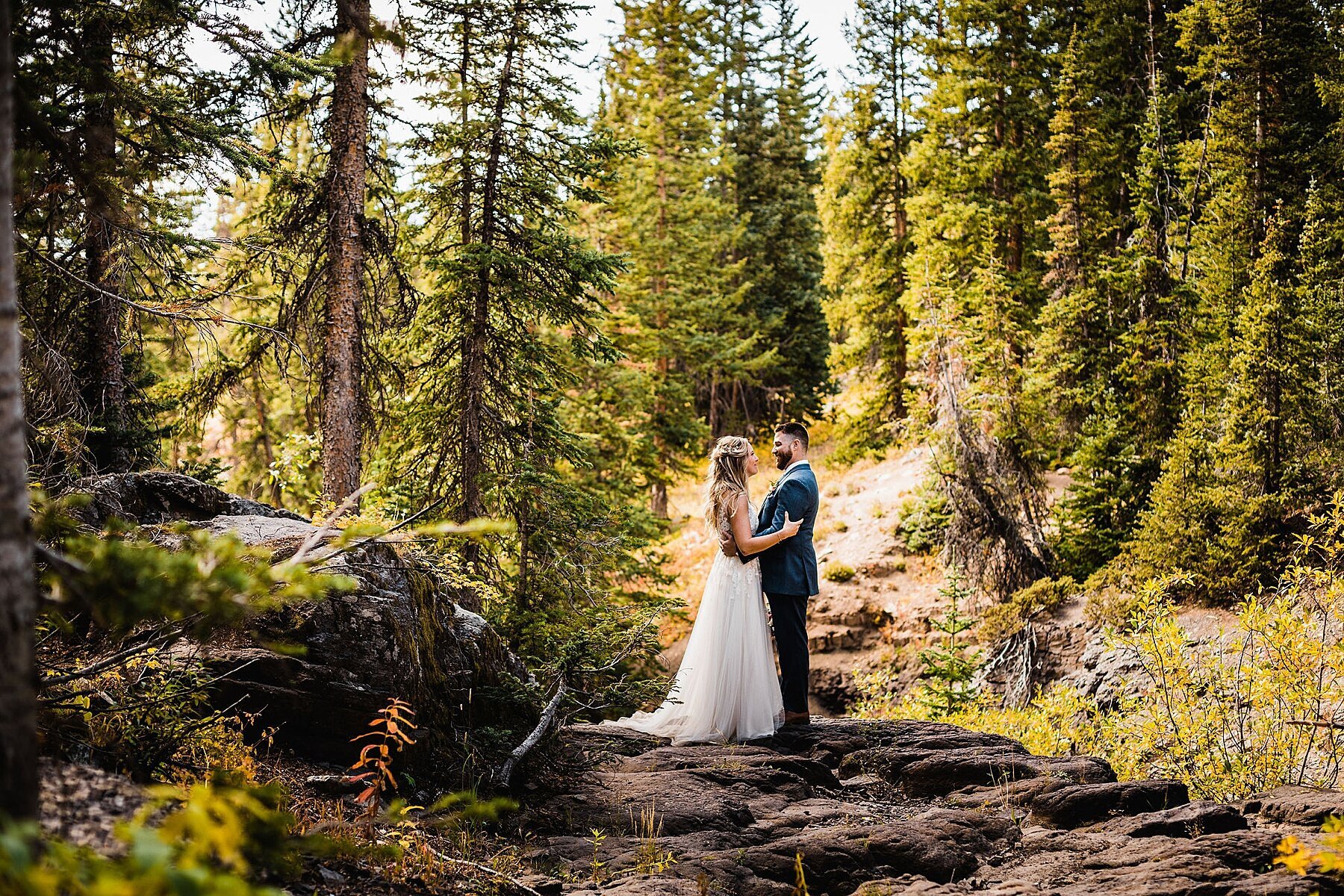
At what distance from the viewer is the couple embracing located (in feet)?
26.5

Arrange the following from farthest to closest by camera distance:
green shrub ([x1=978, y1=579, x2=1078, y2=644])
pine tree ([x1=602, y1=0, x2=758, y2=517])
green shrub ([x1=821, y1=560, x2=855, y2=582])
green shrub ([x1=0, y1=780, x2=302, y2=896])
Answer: pine tree ([x1=602, y1=0, x2=758, y2=517]) < green shrub ([x1=821, y1=560, x2=855, y2=582]) < green shrub ([x1=978, y1=579, x2=1078, y2=644]) < green shrub ([x1=0, y1=780, x2=302, y2=896])

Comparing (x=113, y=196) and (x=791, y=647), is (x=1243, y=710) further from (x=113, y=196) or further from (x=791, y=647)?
(x=113, y=196)

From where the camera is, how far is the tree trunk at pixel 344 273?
10.8 m

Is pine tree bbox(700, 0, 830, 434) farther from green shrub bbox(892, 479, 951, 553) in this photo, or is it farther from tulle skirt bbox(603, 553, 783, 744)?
tulle skirt bbox(603, 553, 783, 744)

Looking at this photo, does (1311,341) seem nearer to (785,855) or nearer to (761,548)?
(761,548)

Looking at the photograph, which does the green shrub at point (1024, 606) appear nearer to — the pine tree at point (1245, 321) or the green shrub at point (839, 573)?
the pine tree at point (1245, 321)

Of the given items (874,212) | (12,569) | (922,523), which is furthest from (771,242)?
(12,569)

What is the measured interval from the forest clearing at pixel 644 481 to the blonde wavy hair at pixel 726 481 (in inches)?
1.9

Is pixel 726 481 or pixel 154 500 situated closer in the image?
pixel 154 500

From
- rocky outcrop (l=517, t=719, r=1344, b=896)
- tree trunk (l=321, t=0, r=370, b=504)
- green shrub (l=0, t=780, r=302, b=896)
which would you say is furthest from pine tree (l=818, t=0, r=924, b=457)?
green shrub (l=0, t=780, r=302, b=896)

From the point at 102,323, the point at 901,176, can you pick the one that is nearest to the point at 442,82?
the point at 102,323

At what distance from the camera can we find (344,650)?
17.7 feet

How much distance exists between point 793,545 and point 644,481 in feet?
56.5

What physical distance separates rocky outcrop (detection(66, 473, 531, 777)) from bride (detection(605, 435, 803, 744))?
212cm
